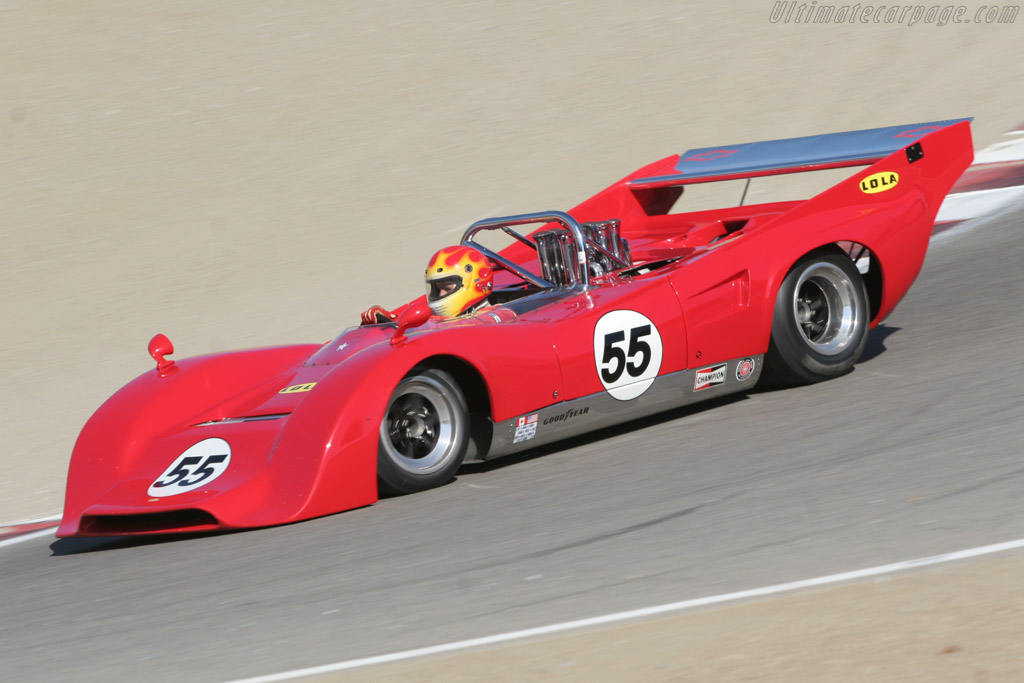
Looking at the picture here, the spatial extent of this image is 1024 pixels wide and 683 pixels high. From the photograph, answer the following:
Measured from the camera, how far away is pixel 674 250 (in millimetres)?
7043

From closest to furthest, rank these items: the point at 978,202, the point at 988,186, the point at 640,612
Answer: the point at 640,612, the point at 978,202, the point at 988,186

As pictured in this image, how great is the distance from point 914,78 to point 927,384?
9.61 metres

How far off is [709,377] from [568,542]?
204 cm

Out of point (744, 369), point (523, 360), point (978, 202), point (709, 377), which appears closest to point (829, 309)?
point (744, 369)

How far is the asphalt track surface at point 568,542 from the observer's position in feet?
12.8

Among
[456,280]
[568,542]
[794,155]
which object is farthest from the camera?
[794,155]

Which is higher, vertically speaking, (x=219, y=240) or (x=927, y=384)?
(x=219, y=240)

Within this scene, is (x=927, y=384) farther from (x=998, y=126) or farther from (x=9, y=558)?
(x=998, y=126)

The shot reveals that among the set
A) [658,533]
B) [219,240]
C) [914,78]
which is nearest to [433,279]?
[658,533]

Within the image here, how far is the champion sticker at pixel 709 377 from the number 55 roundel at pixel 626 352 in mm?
272

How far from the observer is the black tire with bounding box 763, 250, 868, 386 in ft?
21.4

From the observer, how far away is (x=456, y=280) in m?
6.26

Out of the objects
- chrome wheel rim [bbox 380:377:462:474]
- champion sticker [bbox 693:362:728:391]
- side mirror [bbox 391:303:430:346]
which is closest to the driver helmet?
side mirror [bbox 391:303:430:346]

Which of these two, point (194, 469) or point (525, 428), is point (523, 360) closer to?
point (525, 428)
